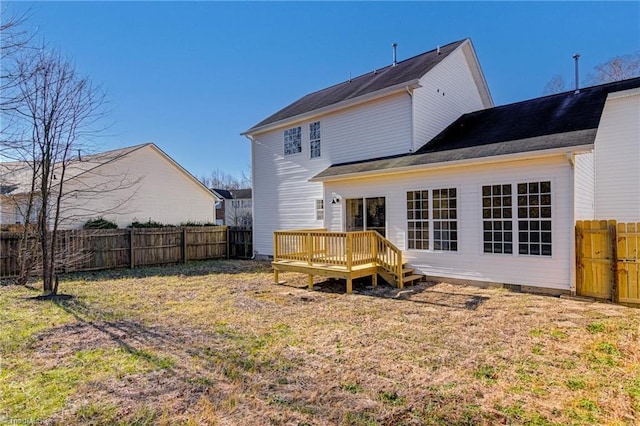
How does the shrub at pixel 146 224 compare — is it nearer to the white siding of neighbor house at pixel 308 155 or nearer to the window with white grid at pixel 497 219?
the white siding of neighbor house at pixel 308 155

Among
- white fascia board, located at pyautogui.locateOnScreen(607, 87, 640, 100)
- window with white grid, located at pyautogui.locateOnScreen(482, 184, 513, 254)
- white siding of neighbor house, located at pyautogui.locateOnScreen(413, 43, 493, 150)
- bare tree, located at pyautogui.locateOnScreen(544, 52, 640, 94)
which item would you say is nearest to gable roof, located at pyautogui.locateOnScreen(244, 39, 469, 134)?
white siding of neighbor house, located at pyautogui.locateOnScreen(413, 43, 493, 150)

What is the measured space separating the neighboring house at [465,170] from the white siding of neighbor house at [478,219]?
0.02 meters

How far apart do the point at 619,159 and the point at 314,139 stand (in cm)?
981

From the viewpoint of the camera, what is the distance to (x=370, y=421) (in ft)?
10.1

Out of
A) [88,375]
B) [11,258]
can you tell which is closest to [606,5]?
[88,375]

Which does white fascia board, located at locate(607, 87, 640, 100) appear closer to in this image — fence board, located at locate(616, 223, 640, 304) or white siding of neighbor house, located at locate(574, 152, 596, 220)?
white siding of neighbor house, located at locate(574, 152, 596, 220)

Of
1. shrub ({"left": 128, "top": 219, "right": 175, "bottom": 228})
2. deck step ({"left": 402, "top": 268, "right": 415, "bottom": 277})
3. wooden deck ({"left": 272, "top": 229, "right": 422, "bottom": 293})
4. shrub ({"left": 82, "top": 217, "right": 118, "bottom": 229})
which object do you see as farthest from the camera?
shrub ({"left": 128, "top": 219, "right": 175, "bottom": 228})

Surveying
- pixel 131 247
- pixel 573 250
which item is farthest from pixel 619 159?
pixel 131 247

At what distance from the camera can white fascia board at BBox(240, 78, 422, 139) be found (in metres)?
10.6

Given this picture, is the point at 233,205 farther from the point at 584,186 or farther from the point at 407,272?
the point at 584,186

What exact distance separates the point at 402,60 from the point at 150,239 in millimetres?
12990

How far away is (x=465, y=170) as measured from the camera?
877 cm

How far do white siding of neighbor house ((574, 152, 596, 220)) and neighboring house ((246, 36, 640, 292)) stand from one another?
30mm

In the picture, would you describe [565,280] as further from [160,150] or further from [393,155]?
[160,150]
